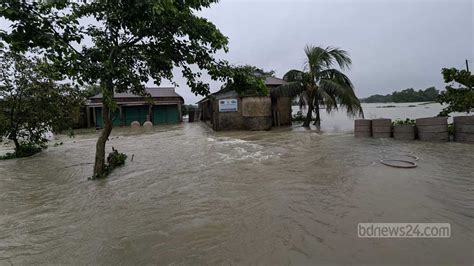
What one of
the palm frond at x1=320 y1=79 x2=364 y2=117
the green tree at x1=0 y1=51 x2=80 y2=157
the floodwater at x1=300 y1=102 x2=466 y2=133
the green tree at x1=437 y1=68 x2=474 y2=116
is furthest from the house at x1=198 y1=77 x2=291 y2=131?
the green tree at x1=437 y1=68 x2=474 y2=116

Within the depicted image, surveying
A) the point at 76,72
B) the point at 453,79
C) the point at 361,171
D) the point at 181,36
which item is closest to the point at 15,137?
the point at 76,72

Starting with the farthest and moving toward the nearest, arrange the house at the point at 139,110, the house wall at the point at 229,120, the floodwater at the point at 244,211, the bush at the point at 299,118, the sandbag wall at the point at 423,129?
1. the house at the point at 139,110
2. the bush at the point at 299,118
3. the house wall at the point at 229,120
4. the sandbag wall at the point at 423,129
5. the floodwater at the point at 244,211

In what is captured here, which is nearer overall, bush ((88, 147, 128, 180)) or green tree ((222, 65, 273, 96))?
green tree ((222, 65, 273, 96))

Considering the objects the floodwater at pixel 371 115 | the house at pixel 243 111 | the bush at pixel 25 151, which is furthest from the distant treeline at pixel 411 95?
the bush at pixel 25 151

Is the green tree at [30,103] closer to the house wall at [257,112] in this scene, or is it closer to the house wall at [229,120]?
the house wall at [229,120]

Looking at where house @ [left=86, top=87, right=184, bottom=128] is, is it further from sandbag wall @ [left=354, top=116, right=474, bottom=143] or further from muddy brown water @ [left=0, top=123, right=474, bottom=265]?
sandbag wall @ [left=354, top=116, right=474, bottom=143]

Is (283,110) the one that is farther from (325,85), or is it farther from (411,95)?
(411,95)

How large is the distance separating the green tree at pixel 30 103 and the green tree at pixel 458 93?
14.1 meters

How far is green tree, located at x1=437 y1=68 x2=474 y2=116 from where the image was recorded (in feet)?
26.6

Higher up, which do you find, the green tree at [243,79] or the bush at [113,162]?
the green tree at [243,79]

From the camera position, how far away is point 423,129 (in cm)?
855

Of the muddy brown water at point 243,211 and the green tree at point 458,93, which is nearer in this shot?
the muddy brown water at point 243,211

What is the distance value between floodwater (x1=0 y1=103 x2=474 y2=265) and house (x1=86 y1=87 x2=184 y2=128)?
17494mm

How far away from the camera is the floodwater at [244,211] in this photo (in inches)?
105
